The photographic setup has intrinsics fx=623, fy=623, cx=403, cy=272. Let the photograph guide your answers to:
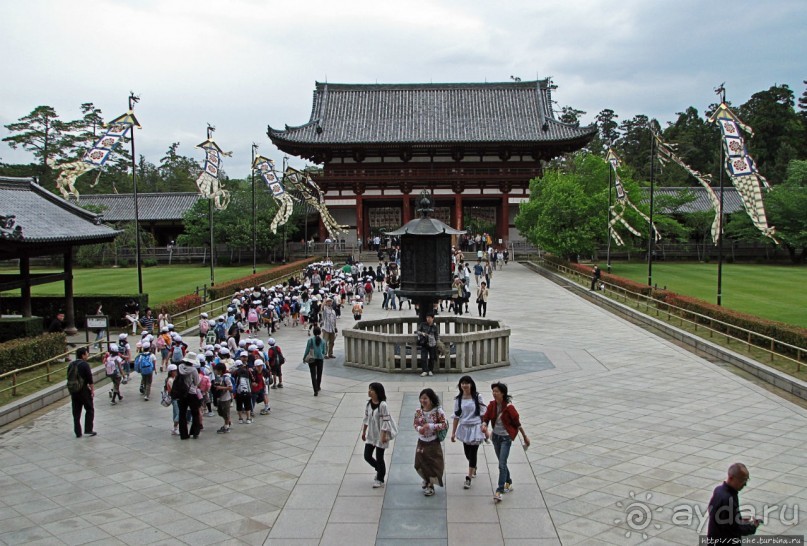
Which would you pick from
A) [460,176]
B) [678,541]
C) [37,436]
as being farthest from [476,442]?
[460,176]

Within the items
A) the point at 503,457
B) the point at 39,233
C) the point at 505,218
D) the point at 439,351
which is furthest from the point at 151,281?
the point at 503,457

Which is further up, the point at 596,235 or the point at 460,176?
the point at 460,176

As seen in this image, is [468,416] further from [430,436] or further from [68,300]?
[68,300]

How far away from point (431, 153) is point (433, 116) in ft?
14.9

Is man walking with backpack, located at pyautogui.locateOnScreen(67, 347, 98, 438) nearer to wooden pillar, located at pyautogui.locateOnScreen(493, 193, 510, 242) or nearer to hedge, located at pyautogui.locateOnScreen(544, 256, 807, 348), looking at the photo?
hedge, located at pyautogui.locateOnScreen(544, 256, 807, 348)

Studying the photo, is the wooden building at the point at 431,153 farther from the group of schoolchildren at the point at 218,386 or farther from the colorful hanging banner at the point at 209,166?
the group of schoolchildren at the point at 218,386

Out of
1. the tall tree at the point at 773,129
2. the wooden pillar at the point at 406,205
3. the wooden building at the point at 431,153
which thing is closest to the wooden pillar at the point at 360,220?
the wooden building at the point at 431,153

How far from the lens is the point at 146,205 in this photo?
54.7 meters

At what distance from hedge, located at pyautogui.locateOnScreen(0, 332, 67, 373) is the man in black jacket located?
1401 cm

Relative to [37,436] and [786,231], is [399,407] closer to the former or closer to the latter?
[37,436]

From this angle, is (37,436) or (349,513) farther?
(37,436)

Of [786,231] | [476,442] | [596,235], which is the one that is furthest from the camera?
[786,231]

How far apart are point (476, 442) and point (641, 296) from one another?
62.9 feet

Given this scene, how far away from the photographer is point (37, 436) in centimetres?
1055
